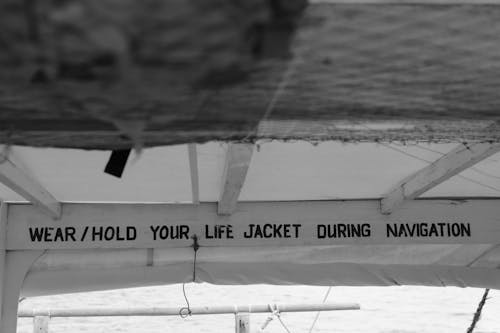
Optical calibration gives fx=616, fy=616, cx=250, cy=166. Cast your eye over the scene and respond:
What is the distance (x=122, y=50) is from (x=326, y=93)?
318mm

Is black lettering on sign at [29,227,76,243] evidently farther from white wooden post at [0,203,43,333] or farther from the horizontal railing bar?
the horizontal railing bar

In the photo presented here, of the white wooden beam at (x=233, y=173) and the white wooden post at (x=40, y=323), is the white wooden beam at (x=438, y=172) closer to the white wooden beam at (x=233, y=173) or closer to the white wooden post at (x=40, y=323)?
the white wooden beam at (x=233, y=173)

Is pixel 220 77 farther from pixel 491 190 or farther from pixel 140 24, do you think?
pixel 491 190

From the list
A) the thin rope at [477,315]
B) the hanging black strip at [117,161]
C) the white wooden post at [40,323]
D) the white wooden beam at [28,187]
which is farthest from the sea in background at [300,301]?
the hanging black strip at [117,161]

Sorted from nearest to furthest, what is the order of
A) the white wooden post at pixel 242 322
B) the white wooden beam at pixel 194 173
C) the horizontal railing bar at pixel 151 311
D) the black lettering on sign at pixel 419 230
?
the white wooden beam at pixel 194 173
the black lettering on sign at pixel 419 230
the horizontal railing bar at pixel 151 311
the white wooden post at pixel 242 322

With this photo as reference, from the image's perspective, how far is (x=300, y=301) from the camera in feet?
19.2

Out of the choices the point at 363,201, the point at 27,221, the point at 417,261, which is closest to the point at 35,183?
the point at 27,221

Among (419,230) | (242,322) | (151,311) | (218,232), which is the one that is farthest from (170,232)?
(242,322)

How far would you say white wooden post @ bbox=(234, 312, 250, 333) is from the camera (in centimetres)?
543

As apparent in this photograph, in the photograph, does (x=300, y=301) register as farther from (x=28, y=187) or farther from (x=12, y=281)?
(x=28, y=187)

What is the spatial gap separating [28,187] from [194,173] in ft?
2.49

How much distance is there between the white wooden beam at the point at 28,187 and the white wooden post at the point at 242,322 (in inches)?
99.3

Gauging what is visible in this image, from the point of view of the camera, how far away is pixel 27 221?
134 inches

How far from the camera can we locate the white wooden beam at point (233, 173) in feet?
6.81
